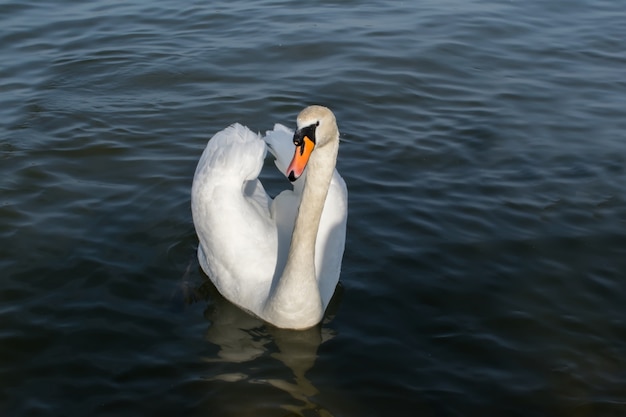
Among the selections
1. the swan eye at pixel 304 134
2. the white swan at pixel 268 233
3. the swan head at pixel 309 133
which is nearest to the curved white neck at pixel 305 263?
the white swan at pixel 268 233

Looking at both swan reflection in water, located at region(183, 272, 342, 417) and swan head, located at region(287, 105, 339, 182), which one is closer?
swan head, located at region(287, 105, 339, 182)

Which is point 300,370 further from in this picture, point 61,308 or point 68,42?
point 68,42

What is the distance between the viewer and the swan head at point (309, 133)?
5371mm

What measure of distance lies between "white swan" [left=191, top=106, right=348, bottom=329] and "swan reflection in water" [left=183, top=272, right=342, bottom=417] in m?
0.13

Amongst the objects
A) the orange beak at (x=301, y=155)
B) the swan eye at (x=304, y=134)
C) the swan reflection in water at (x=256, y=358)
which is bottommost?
the swan reflection in water at (x=256, y=358)

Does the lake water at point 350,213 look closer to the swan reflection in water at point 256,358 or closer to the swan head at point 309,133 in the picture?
the swan reflection in water at point 256,358

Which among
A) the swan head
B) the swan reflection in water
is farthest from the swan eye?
the swan reflection in water

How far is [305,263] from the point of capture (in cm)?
615

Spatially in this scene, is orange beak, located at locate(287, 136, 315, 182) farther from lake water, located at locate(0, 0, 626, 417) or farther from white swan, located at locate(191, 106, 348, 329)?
lake water, located at locate(0, 0, 626, 417)

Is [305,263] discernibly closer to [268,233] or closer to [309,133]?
[268,233]

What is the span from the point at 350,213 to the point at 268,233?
163 cm

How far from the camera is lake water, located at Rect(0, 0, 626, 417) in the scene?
236 inches

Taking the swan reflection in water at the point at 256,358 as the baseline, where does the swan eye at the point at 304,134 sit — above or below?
above

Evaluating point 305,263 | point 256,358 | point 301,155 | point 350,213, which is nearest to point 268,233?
point 305,263
